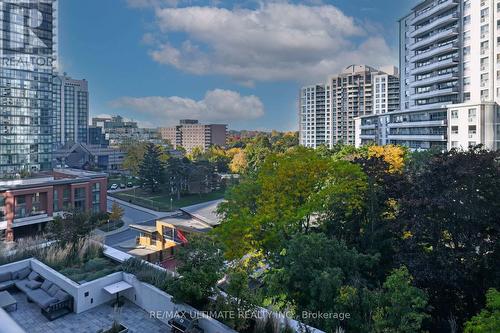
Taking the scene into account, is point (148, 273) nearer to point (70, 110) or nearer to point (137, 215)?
point (137, 215)

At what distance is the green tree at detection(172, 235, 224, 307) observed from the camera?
10892mm

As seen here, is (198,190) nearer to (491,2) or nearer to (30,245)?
(30,245)

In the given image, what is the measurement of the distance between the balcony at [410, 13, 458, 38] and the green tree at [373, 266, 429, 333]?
57131 millimetres

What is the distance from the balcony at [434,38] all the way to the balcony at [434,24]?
48.9 inches

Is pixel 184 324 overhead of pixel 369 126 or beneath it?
beneath

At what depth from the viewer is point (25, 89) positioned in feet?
207

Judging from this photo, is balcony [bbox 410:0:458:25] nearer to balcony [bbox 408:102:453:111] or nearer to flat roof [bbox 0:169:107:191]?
balcony [bbox 408:102:453:111]

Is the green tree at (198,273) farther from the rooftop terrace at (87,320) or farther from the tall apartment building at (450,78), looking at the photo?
the tall apartment building at (450,78)

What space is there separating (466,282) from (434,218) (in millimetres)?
2576

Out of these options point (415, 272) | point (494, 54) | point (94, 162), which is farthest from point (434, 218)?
point (94, 162)

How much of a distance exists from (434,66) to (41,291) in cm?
6184

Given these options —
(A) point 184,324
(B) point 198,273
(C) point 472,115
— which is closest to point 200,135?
(C) point 472,115

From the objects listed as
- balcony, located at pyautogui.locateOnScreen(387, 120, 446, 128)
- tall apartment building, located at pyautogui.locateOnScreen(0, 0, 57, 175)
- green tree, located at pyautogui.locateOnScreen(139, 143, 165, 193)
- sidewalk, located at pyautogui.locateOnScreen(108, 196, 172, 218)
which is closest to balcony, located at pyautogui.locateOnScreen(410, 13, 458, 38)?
balcony, located at pyautogui.locateOnScreen(387, 120, 446, 128)

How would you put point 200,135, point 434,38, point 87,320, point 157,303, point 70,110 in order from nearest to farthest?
point 87,320, point 157,303, point 434,38, point 70,110, point 200,135
